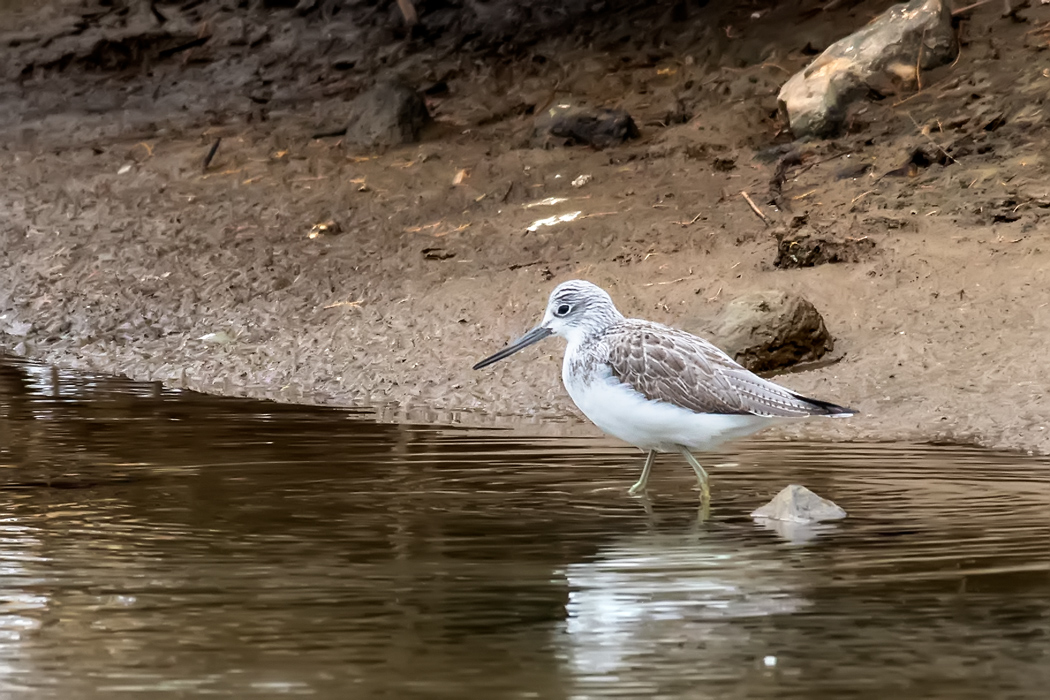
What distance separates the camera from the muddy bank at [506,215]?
9242 millimetres

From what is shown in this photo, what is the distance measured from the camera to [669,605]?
4.82 meters

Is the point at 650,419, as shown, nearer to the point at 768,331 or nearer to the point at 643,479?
the point at 643,479

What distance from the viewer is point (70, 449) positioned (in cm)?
746

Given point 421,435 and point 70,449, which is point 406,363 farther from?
point 70,449

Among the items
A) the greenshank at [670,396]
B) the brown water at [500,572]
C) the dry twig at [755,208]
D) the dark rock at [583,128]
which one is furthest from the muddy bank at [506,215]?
the greenshank at [670,396]

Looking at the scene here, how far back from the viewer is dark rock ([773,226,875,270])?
1014 cm

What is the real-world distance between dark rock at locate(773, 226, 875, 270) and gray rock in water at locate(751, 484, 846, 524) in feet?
14.2

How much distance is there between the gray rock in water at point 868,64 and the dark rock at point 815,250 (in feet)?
7.18

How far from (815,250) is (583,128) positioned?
3.60 m

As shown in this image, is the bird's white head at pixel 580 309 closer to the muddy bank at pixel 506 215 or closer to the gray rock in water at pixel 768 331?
the muddy bank at pixel 506 215

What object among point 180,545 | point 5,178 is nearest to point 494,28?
point 5,178

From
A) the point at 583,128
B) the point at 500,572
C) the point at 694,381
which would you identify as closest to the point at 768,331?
the point at 694,381

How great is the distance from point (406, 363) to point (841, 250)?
9.35ft

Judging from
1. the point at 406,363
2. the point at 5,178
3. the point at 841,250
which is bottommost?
the point at 406,363
